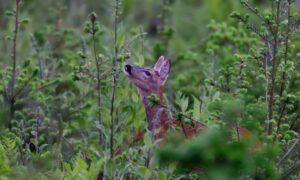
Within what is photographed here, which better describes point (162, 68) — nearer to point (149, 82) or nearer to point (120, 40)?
point (149, 82)

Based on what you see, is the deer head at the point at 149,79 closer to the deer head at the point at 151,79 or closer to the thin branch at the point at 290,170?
the deer head at the point at 151,79

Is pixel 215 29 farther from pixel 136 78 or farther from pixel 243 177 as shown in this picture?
pixel 243 177

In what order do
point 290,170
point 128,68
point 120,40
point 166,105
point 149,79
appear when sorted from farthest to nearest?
point 149,79
point 128,68
point 120,40
point 166,105
point 290,170

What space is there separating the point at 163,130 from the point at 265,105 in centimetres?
91

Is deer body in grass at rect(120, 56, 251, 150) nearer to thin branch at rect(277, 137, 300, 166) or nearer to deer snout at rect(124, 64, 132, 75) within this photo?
deer snout at rect(124, 64, 132, 75)

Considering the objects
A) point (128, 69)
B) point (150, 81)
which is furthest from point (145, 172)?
point (150, 81)

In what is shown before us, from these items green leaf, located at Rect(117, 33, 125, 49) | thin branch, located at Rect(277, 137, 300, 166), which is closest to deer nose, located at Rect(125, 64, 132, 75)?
green leaf, located at Rect(117, 33, 125, 49)

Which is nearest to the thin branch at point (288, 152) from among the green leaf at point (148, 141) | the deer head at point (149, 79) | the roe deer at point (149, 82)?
the green leaf at point (148, 141)

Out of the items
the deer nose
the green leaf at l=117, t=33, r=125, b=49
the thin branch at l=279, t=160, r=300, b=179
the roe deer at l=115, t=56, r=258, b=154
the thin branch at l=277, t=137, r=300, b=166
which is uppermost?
the green leaf at l=117, t=33, r=125, b=49

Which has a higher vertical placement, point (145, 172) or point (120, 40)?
point (120, 40)

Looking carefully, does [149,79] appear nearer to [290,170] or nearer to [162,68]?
[162,68]

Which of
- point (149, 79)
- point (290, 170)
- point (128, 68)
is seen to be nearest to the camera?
point (290, 170)

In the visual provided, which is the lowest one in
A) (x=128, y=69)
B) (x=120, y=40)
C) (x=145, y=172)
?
(x=145, y=172)

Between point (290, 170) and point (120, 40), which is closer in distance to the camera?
point (290, 170)
